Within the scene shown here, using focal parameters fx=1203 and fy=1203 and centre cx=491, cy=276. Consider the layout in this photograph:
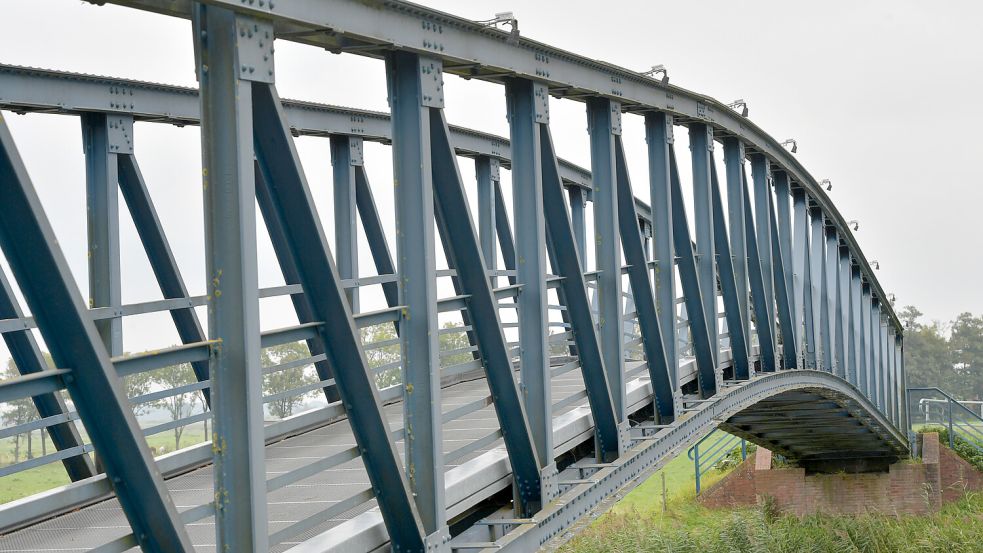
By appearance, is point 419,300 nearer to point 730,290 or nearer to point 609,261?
point 609,261

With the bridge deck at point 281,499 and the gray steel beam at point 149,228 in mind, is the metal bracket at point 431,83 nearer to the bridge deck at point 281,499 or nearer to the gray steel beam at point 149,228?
the bridge deck at point 281,499

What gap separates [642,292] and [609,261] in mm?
974

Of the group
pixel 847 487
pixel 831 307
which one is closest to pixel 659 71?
pixel 831 307

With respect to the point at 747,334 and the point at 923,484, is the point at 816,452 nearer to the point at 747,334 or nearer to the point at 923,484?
the point at 923,484

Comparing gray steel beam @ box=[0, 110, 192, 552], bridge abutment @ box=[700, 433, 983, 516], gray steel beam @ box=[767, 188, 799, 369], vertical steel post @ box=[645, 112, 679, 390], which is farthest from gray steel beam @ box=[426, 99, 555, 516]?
bridge abutment @ box=[700, 433, 983, 516]

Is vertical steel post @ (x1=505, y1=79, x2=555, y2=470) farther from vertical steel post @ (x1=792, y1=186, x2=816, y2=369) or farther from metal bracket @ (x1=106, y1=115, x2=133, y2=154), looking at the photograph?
vertical steel post @ (x1=792, y1=186, x2=816, y2=369)

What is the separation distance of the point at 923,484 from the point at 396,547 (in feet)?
91.8

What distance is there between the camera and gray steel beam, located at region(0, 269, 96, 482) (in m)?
9.28

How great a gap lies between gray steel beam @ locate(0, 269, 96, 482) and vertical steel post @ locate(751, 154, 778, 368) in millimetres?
10384

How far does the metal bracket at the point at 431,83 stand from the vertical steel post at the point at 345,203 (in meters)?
5.84

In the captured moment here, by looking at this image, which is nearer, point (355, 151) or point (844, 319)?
point (355, 151)

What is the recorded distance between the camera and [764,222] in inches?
709

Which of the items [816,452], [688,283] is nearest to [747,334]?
[688,283]

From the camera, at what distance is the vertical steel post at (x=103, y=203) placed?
10.2 meters
